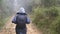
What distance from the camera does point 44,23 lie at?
14.1 metres

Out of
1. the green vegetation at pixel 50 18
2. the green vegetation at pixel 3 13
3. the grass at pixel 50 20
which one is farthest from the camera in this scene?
the green vegetation at pixel 3 13

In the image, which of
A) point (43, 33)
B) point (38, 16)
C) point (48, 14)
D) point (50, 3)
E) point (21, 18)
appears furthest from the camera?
point (38, 16)

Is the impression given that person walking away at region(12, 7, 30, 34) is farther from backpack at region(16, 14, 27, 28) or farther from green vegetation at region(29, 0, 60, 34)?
green vegetation at region(29, 0, 60, 34)

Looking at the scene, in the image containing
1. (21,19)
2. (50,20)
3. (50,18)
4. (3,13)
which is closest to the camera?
(21,19)

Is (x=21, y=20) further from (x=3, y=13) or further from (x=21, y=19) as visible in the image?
(x=3, y=13)

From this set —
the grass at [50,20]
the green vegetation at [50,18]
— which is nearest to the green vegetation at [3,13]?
the green vegetation at [50,18]

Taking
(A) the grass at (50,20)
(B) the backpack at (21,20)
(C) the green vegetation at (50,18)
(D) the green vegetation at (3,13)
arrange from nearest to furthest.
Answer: (B) the backpack at (21,20) → (A) the grass at (50,20) → (C) the green vegetation at (50,18) → (D) the green vegetation at (3,13)

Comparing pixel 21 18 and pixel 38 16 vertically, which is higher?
pixel 21 18

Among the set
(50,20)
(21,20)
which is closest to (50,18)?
(50,20)

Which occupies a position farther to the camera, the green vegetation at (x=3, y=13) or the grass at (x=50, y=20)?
the green vegetation at (x=3, y=13)

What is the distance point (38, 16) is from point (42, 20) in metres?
1.69

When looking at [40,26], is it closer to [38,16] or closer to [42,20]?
[42,20]

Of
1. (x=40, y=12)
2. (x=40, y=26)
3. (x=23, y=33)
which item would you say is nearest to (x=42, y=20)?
(x=40, y=26)

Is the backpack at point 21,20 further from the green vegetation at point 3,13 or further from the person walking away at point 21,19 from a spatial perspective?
the green vegetation at point 3,13
